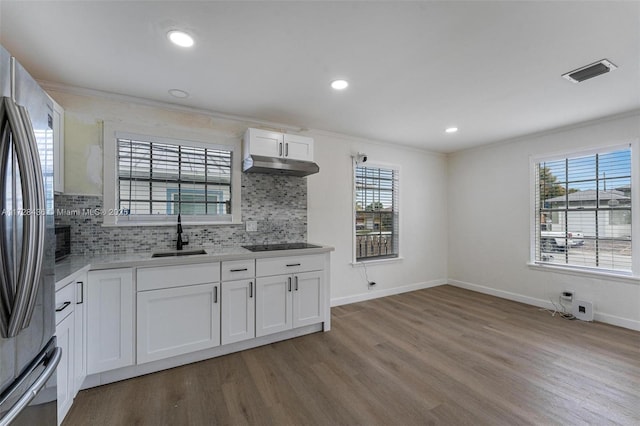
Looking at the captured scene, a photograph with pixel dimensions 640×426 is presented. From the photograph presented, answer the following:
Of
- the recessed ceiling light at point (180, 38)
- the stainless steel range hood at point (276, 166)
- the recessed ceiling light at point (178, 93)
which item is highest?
the recessed ceiling light at point (180, 38)

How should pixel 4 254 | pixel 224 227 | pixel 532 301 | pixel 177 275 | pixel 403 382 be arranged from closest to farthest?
pixel 4 254 → pixel 403 382 → pixel 177 275 → pixel 224 227 → pixel 532 301

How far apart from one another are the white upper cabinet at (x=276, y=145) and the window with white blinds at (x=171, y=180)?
1.38 feet

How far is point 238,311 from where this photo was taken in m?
2.58

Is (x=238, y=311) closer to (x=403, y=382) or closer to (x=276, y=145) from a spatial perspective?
(x=403, y=382)

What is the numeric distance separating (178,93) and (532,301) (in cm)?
Result: 522

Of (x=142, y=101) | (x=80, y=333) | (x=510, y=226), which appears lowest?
(x=80, y=333)

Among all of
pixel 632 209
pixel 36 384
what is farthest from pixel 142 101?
pixel 632 209

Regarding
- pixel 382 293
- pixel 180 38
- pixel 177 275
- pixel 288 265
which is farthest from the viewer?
pixel 382 293

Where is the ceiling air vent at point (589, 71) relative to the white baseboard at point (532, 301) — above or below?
above

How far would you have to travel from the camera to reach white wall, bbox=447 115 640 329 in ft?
10.8

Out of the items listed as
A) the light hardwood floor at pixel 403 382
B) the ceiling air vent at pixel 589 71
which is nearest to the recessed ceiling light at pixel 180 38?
the light hardwood floor at pixel 403 382

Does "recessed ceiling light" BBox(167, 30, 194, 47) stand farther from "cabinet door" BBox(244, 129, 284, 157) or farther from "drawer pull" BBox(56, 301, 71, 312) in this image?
"drawer pull" BBox(56, 301, 71, 312)

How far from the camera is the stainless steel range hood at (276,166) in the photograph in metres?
2.91

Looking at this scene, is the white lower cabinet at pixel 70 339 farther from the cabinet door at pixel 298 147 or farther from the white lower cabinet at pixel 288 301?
the cabinet door at pixel 298 147
